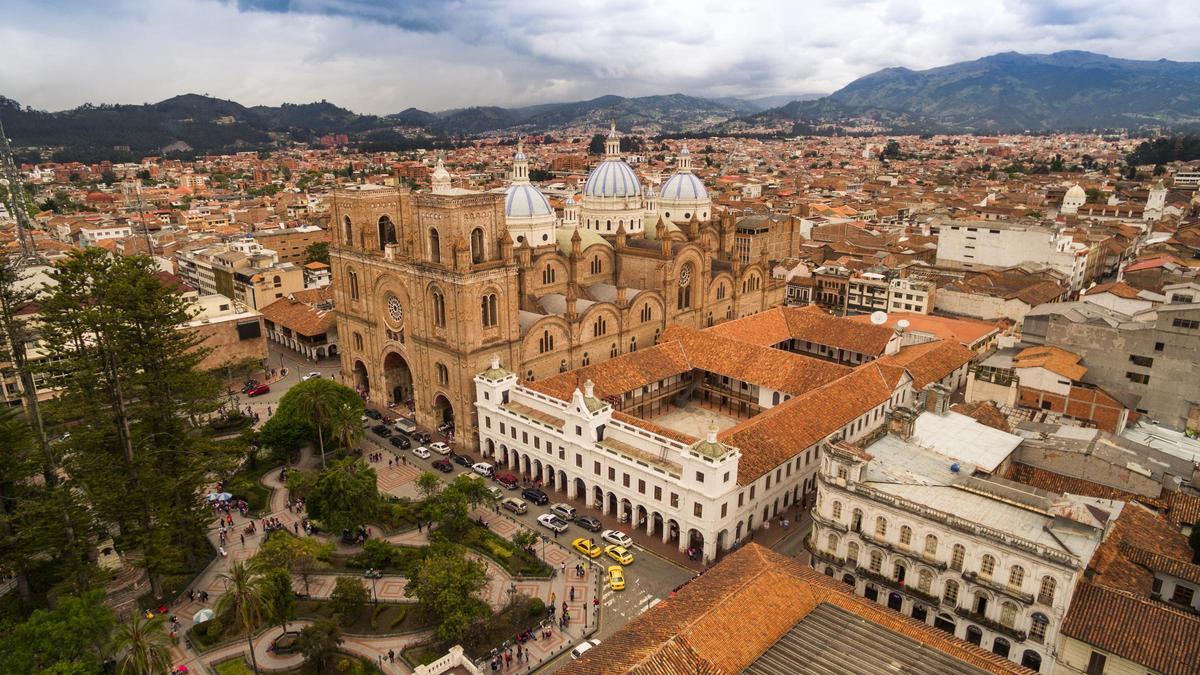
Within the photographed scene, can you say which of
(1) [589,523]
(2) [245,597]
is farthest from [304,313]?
(2) [245,597]

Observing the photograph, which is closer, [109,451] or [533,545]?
[109,451]

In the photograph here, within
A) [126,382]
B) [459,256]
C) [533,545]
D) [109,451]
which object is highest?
[459,256]

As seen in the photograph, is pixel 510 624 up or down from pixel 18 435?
down

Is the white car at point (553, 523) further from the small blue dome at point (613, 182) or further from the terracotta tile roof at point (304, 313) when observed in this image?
the small blue dome at point (613, 182)

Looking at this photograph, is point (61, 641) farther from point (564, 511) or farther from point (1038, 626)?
point (1038, 626)

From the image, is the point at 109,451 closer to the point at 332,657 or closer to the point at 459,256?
the point at 332,657

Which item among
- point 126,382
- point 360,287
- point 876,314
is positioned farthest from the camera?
point 876,314

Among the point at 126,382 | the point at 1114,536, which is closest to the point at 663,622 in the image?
the point at 1114,536
